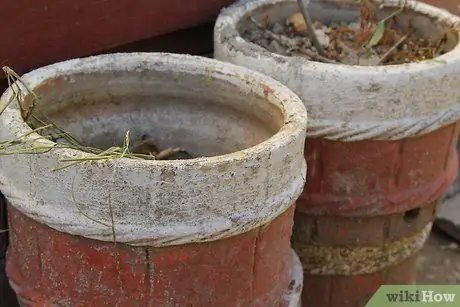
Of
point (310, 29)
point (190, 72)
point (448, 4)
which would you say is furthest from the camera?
point (448, 4)

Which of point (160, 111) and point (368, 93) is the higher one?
point (368, 93)

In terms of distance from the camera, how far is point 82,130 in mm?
2137

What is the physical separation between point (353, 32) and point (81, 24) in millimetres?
908

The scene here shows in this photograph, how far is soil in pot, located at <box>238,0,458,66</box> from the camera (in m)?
2.54

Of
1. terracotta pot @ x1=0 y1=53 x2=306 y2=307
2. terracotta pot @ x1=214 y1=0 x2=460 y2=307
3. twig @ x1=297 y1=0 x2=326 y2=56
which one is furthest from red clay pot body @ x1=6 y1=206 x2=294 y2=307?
twig @ x1=297 y1=0 x2=326 y2=56

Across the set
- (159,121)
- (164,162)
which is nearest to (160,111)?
(159,121)

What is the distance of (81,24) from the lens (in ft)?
7.72

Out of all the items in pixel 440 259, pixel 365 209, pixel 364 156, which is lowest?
pixel 440 259

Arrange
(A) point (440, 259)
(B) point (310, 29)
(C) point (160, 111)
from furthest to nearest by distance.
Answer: (A) point (440, 259) → (B) point (310, 29) → (C) point (160, 111)

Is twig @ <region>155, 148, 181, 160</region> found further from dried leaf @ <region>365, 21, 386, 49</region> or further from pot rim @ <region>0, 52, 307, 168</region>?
dried leaf @ <region>365, 21, 386, 49</region>

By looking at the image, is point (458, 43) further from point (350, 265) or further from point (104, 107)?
point (104, 107)

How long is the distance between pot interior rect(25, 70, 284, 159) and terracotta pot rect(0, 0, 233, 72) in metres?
0.27

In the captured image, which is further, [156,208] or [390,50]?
[390,50]

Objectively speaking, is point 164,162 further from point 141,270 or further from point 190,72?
point 190,72
